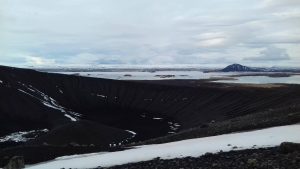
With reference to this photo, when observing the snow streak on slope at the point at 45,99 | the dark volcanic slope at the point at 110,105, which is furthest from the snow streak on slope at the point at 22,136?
the snow streak on slope at the point at 45,99

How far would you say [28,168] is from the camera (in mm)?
23500

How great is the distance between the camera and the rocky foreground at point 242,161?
1418 centimetres

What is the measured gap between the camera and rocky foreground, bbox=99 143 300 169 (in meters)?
14.2

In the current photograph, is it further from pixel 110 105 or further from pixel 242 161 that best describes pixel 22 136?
pixel 242 161

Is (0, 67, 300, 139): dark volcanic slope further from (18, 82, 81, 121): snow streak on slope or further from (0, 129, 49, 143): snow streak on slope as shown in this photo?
(0, 129, 49, 143): snow streak on slope

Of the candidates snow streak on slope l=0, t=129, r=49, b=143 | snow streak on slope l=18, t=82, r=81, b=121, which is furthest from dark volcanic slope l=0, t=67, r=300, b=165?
snow streak on slope l=0, t=129, r=49, b=143

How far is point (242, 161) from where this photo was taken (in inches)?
611

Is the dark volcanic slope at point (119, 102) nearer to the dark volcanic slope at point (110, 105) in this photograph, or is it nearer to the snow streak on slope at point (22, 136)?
the dark volcanic slope at point (110, 105)

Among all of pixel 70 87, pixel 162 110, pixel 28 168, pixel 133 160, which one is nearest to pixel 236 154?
pixel 133 160

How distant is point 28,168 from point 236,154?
1163 cm

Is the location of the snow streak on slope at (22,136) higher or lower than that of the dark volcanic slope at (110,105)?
lower

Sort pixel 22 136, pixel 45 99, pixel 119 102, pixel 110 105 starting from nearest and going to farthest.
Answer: pixel 22 136 → pixel 45 99 → pixel 110 105 → pixel 119 102

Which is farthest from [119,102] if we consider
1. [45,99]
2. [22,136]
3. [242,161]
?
[242,161]

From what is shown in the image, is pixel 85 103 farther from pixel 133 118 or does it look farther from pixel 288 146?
pixel 288 146
